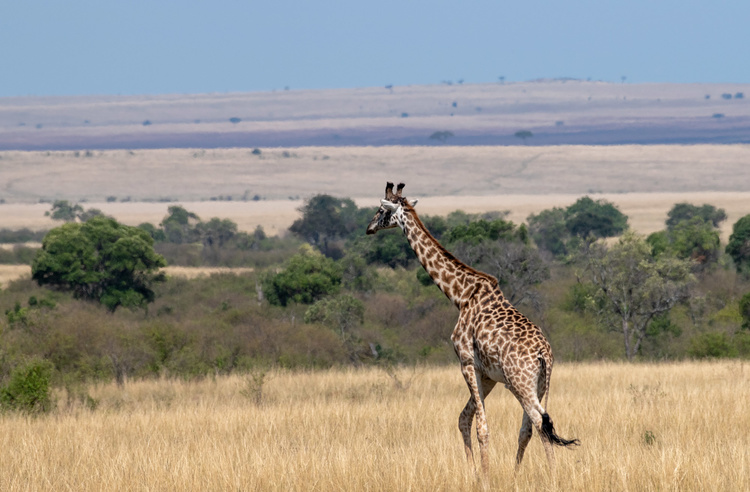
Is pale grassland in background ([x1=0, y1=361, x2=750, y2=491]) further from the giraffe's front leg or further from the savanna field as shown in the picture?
the giraffe's front leg

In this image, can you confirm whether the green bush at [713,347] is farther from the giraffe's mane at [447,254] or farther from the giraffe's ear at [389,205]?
the giraffe's ear at [389,205]

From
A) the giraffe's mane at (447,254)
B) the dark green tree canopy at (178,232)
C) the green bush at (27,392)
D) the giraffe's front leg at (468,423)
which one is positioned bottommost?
the dark green tree canopy at (178,232)

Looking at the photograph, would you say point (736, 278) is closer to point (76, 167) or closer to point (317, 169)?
point (317, 169)

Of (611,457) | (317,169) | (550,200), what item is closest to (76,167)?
(317,169)

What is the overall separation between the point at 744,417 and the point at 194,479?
20.6 ft

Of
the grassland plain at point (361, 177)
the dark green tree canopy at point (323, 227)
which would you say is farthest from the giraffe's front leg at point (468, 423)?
the grassland plain at point (361, 177)

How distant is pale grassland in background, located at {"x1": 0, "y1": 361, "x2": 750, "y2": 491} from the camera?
795cm

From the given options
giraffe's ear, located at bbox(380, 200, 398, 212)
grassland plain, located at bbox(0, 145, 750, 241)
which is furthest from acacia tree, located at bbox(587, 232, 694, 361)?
grassland plain, located at bbox(0, 145, 750, 241)

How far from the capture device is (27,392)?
573 inches

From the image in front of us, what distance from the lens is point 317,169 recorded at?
176 m

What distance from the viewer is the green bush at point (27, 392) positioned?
14477 millimetres

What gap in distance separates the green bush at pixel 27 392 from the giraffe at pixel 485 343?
7703mm

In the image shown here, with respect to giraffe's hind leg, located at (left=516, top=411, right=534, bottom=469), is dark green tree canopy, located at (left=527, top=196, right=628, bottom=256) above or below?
below

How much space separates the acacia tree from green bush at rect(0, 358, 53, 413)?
15456mm
